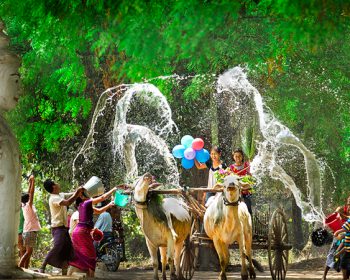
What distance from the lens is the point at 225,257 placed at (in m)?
16.4

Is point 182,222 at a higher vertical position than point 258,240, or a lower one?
higher

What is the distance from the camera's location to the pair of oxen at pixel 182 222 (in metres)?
15.7

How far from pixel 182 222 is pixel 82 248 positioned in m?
2.48

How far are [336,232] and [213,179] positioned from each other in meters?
2.65

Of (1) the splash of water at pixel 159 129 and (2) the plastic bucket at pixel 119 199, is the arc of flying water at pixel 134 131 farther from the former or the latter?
(2) the plastic bucket at pixel 119 199

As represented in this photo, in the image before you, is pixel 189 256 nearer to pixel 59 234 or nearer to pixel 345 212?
pixel 345 212

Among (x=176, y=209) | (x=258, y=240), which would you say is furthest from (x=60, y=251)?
(x=258, y=240)

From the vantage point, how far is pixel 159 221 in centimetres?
1608

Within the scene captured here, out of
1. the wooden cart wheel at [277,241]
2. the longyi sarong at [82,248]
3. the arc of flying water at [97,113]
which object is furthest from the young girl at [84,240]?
the arc of flying water at [97,113]

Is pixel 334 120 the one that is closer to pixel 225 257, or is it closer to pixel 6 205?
pixel 225 257

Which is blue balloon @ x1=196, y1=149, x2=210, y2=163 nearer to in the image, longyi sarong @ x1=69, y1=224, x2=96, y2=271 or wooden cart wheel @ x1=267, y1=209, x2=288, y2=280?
wooden cart wheel @ x1=267, y1=209, x2=288, y2=280

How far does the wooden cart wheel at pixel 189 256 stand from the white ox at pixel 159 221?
4.36 ft

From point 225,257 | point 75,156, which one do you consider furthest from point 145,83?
point 225,257

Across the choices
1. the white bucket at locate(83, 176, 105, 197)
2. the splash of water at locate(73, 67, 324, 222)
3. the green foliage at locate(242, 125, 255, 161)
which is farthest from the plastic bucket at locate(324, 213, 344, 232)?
the splash of water at locate(73, 67, 324, 222)
